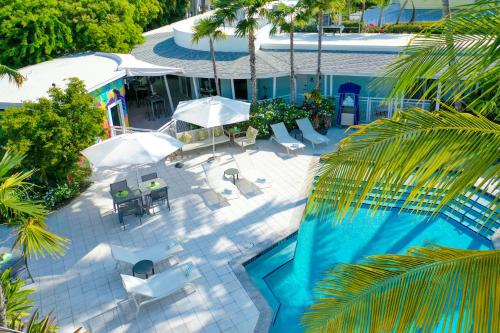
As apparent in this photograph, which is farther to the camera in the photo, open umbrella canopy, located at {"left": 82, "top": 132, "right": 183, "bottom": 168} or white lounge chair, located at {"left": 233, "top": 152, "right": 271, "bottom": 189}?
white lounge chair, located at {"left": 233, "top": 152, "right": 271, "bottom": 189}

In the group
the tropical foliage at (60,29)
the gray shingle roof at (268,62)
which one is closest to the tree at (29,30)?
the tropical foliage at (60,29)

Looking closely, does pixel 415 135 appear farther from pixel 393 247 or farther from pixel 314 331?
pixel 393 247

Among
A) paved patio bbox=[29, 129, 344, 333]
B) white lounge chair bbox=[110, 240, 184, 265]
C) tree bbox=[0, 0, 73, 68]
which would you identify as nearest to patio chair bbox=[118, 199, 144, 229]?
paved patio bbox=[29, 129, 344, 333]

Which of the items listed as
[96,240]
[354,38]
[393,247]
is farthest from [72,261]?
[354,38]

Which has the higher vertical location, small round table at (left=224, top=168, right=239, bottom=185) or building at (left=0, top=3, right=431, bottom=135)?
building at (left=0, top=3, right=431, bottom=135)

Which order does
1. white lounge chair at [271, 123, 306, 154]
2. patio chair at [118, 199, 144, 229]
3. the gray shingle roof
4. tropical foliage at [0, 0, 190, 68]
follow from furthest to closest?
tropical foliage at [0, 0, 190, 68] < the gray shingle roof < white lounge chair at [271, 123, 306, 154] < patio chair at [118, 199, 144, 229]

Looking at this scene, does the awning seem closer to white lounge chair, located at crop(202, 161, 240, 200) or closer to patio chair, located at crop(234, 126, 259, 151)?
patio chair, located at crop(234, 126, 259, 151)
